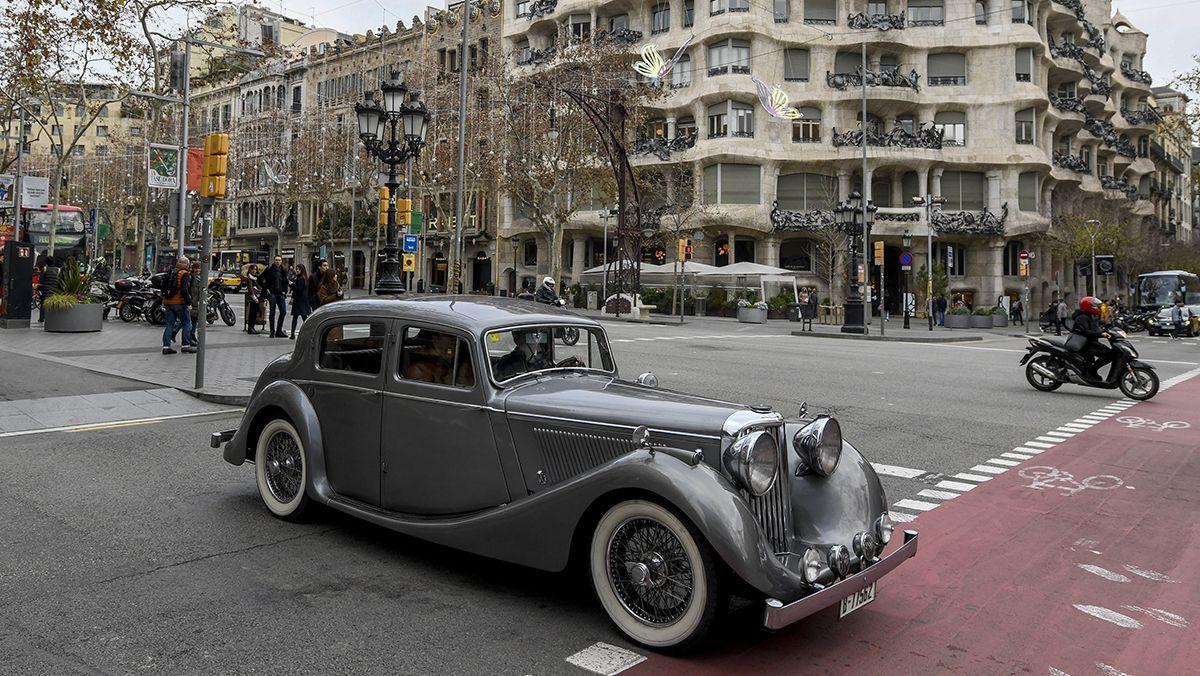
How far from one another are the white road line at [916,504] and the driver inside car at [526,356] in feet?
10.1

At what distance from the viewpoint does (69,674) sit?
130 inches

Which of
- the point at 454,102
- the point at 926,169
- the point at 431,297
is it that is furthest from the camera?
the point at 926,169

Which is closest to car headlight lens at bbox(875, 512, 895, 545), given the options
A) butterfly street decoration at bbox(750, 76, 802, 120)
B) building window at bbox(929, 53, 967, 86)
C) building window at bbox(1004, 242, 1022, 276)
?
butterfly street decoration at bbox(750, 76, 802, 120)

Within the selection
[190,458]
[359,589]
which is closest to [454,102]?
[190,458]

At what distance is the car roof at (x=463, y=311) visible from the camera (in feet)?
15.3

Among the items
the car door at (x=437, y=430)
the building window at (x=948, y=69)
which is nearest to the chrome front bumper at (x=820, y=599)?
the car door at (x=437, y=430)

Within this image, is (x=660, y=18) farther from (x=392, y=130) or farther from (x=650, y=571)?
(x=650, y=571)

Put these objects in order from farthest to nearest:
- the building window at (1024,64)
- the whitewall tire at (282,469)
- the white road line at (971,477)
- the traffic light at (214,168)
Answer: the building window at (1024,64) < the traffic light at (214,168) < the white road line at (971,477) < the whitewall tire at (282,469)

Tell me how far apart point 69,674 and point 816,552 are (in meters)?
3.05

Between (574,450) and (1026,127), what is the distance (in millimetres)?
51741

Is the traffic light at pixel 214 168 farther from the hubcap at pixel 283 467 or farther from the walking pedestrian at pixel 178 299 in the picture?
the hubcap at pixel 283 467

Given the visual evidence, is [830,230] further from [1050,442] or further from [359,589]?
[359,589]

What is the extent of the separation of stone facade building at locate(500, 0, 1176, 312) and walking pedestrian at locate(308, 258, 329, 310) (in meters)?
30.1

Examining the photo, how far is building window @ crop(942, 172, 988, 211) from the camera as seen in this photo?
4775 centimetres
